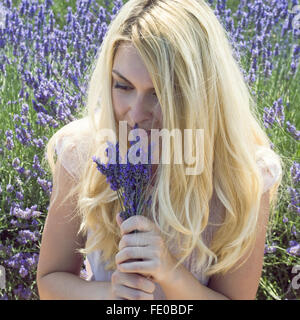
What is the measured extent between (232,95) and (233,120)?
7cm

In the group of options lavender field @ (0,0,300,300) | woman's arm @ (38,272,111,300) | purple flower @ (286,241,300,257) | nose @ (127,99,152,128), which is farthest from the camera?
lavender field @ (0,0,300,300)

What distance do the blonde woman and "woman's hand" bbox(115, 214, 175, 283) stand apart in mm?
14

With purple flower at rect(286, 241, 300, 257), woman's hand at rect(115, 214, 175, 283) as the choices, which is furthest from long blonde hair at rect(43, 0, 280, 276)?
purple flower at rect(286, 241, 300, 257)

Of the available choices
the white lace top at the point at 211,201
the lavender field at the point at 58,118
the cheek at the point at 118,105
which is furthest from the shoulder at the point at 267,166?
the cheek at the point at 118,105

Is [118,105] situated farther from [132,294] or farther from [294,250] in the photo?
[294,250]

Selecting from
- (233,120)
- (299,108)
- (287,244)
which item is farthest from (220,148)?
(299,108)

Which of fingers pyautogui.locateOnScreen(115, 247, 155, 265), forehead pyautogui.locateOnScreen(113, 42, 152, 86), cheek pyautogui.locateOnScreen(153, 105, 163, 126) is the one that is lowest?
fingers pyautogui.locateOnScreen(115, 247, 155, 265)

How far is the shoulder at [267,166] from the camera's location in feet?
6.52

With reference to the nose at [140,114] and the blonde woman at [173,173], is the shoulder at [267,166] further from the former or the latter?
the nose at [140,114]

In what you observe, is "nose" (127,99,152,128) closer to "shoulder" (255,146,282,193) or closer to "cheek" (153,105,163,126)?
"cheek" (153,105,163,126)

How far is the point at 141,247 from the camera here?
1477 mm

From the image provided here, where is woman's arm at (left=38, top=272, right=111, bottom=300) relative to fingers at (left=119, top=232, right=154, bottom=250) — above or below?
below

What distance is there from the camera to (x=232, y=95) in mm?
1839

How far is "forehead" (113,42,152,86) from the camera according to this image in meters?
1.69
